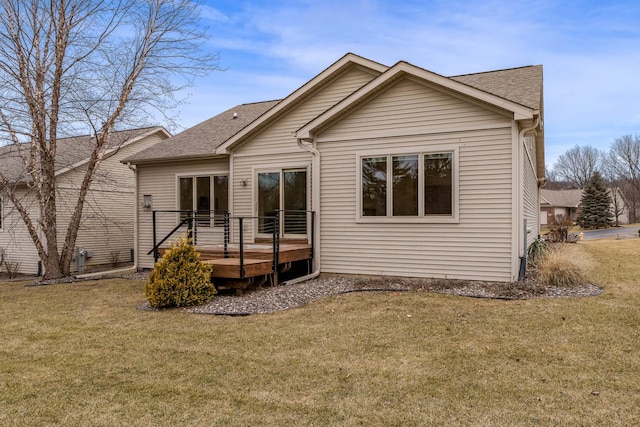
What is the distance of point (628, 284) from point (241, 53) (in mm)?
13246

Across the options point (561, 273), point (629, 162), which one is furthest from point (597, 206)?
point (561, 273)

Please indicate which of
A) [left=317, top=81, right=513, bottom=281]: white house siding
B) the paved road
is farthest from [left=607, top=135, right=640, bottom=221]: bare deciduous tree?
[left=317, top=81, right=513, bottom=281]: white house siding

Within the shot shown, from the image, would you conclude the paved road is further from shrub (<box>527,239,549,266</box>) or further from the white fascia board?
the white fascia board

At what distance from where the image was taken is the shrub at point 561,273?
7262 millimetres

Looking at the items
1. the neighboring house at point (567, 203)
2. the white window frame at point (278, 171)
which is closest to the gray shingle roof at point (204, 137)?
the white window frame at point (278, 171)

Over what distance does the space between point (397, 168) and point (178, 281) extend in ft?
14.7

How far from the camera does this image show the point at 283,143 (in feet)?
32.7

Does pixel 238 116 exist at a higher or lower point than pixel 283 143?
higher

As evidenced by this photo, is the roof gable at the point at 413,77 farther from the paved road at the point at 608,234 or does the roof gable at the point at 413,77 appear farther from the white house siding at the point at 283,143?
the paved road at the point at 608,234

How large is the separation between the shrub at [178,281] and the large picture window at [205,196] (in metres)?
4.03

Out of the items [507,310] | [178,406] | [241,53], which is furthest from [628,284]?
[241,53]

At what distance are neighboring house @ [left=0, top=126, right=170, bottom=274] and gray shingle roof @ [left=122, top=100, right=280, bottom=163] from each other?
1463 mm

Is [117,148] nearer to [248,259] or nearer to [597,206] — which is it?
[248,259]

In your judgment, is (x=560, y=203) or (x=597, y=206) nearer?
(x=597, y=206)
